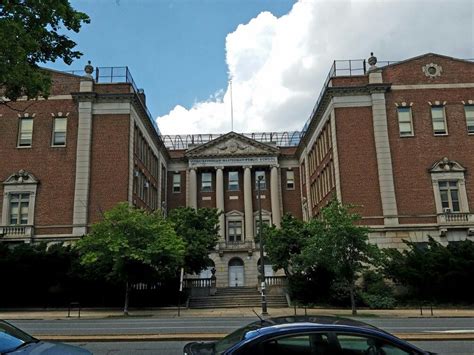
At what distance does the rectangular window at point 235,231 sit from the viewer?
182 ft

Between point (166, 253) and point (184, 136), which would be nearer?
point (166, 253)

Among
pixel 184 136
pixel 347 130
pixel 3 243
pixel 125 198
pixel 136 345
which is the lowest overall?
pixel 136 345

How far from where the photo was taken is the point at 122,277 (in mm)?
28469

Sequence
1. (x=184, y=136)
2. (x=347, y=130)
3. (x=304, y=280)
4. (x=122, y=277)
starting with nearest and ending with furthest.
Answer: (x=122, y=277) → (x=304, y=280) → (x=347, y=130) → (x=184, y=136)

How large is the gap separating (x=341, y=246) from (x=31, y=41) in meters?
20.2

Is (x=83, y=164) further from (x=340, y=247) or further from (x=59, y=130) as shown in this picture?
(x=340, y=247)

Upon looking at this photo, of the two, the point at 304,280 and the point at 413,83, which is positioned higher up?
the point at 413,83

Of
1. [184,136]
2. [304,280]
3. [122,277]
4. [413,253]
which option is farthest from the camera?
[184,136]

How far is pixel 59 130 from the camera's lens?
127 ft

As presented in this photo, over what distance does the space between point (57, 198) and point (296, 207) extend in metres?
29.7

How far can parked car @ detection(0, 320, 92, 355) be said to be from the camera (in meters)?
7.25

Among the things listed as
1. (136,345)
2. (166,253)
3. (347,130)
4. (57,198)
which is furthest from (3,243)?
(347,130)

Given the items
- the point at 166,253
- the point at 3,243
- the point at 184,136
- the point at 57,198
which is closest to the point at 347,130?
the point at 166,253

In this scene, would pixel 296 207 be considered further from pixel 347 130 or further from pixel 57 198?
pixel 57 198
